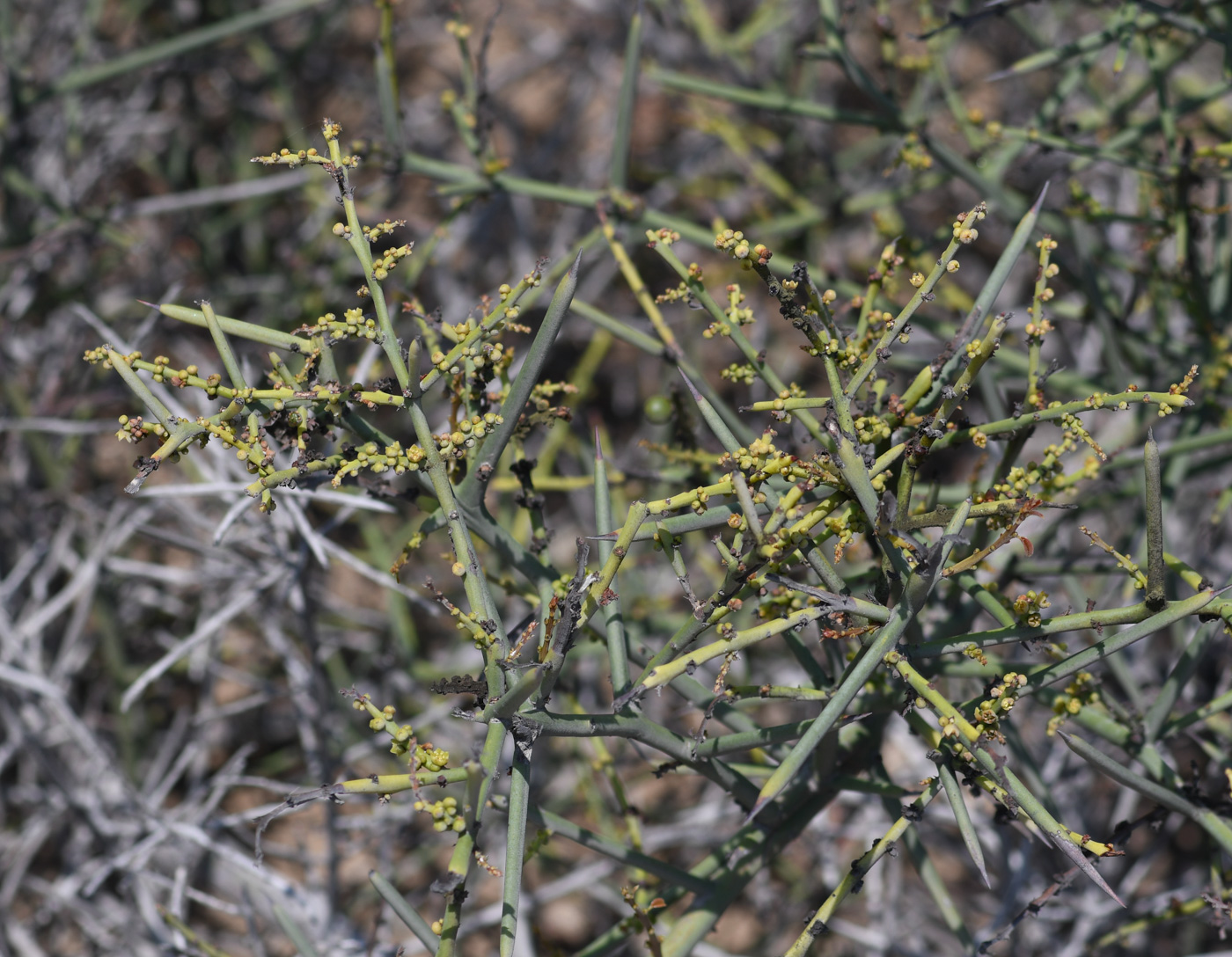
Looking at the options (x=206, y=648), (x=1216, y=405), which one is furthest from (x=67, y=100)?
(x=1216, y=405)

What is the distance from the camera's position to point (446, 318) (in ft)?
8.68

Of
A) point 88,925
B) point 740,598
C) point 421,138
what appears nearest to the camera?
point 740,598

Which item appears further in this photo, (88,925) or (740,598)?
(88,925)

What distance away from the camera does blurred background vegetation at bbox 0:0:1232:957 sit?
174 cm

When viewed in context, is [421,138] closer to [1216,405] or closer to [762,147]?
[762,147]

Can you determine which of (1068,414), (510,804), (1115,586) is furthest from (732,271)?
(510,804)

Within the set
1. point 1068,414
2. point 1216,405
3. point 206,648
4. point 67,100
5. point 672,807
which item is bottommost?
point 672,807

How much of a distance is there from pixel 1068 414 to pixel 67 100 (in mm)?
2413

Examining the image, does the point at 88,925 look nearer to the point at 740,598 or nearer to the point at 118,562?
the point at 118,562

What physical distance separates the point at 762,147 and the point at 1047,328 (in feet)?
5.19

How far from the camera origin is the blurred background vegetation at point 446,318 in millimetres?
1737

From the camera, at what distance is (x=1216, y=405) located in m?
1.72

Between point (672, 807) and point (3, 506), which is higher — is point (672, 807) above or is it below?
below

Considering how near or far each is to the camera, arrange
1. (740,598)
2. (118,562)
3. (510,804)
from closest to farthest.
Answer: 1. (510,804)
2. (740,598)
3. (118,562)
